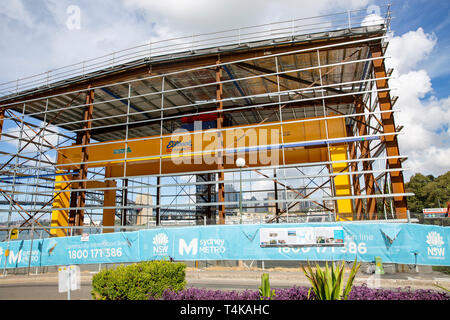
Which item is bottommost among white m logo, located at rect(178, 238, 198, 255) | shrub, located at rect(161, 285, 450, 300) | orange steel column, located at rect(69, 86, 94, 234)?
shrub, located at rect(161, 285, 450, 300)

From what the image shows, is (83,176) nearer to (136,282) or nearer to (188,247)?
(188,247)

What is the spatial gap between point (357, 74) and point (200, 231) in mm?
14503

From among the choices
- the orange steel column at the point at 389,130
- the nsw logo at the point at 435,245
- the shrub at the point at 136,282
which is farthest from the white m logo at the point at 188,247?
the orange steel column at the point at 389,130

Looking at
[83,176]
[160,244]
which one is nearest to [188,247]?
[160,244]

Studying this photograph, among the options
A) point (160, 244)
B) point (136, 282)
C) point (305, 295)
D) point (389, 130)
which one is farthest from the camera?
point (389, 130)

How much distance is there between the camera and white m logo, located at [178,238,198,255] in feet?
43.1

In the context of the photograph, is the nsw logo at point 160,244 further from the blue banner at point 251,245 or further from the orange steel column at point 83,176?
the orange steel column at point 83,176

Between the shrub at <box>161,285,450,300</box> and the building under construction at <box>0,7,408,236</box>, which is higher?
the building under construction at <box>0,7,408,236</box>

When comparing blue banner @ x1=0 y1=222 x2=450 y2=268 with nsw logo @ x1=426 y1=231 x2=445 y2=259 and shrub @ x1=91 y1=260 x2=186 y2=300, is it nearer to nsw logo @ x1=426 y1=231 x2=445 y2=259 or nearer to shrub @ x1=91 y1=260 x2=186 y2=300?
nsw logo @ x1=426 y1=231 x2=445 y2=259

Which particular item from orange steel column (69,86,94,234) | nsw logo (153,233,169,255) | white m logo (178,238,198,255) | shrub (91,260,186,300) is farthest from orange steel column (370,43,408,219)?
orange steel column (69,86,94,234)

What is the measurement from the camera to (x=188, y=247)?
13.2 metres

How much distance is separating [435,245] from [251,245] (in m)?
6.54

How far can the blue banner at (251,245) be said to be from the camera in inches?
418
